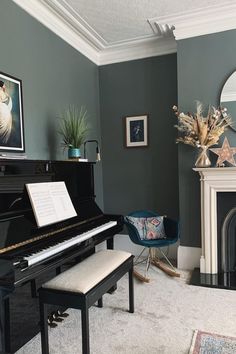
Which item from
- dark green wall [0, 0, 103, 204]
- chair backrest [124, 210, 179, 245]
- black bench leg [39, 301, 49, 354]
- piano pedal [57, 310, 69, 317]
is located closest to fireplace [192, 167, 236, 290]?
chair backrest [124, 210, 179, 245]

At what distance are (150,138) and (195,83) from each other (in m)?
0.92

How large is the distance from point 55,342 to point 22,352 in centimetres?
22

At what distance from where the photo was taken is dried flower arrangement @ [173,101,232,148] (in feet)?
9.89

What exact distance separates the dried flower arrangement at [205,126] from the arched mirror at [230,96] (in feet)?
0.20

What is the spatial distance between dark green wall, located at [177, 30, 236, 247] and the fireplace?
18cm

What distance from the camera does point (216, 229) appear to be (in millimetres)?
3146

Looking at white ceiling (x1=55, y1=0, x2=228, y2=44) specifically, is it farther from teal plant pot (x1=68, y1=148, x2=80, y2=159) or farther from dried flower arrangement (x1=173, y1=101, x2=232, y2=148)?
teal plant pot (x1=68, y1=148, x2=80, y2=159)

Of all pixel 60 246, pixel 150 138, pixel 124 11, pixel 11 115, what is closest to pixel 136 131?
pixel 150 138

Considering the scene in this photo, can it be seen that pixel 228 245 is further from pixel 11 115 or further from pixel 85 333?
pixel 11 115

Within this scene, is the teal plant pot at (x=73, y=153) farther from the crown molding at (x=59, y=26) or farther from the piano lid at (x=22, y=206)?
the crown molding at (x=59, y=26)

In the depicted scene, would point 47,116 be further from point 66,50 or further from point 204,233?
point 204,233

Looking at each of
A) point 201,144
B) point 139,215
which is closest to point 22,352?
point 139,215

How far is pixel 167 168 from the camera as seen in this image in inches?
149

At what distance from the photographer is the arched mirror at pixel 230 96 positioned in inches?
122
